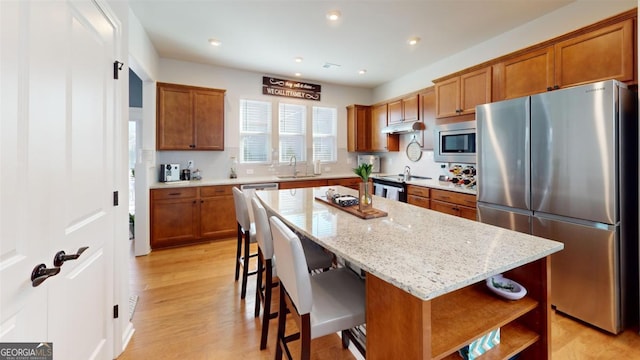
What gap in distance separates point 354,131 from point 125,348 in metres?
4.74

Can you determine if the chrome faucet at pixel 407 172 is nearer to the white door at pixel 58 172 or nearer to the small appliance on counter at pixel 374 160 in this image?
the small appliance on counter at pixel 374 160

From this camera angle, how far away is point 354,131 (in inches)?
215

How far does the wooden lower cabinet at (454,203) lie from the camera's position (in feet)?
10.0

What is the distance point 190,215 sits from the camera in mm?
3887

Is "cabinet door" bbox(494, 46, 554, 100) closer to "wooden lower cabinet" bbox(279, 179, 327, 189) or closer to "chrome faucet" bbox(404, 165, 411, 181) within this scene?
"chrome faucet" bbox(404, 165, 411, 181)

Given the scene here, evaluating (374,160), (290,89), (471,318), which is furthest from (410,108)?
(471,318)

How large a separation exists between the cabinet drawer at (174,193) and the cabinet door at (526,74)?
420 centimetres

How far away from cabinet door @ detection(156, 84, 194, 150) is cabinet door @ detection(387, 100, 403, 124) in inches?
135

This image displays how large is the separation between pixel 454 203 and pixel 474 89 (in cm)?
144

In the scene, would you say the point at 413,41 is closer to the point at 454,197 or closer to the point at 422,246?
the point at 454,197

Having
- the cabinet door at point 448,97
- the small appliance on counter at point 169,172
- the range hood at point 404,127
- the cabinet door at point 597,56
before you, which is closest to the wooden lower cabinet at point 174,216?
the small appliance on counter at point 169,172

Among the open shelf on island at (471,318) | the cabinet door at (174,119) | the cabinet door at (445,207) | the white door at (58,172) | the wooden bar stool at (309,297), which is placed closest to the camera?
the white door at (58,172)

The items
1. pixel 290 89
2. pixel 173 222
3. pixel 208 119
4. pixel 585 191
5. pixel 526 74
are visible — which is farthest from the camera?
pixel 290 89

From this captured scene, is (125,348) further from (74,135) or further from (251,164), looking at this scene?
(251,164)
